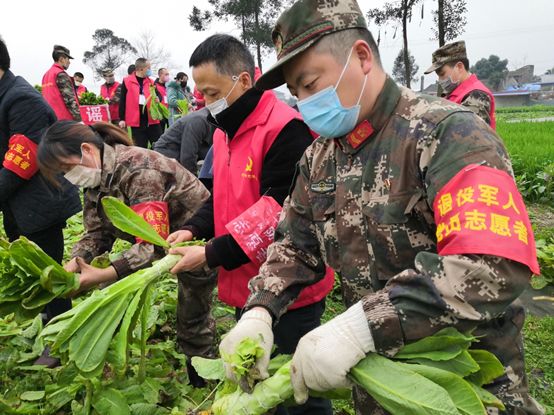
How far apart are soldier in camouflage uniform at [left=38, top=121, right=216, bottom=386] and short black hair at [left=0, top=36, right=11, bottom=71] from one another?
39.9 inches

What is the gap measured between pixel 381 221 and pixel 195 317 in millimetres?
1932

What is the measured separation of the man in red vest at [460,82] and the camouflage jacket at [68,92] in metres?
5.83

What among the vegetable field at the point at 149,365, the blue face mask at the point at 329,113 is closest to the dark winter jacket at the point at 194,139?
the vegetable field at the point at 149,365

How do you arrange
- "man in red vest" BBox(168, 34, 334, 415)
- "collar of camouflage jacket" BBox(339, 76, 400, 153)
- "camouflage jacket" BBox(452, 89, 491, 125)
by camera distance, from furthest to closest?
"camouflage jacket" BBox(452, 89, 491, 125), "man in red vest" BBox(168, 34, 334, 415), "collar of camouflage jacket" BBox(339, 76, 400, 153)

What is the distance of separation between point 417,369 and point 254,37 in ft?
95.9

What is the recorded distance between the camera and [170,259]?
2.10m

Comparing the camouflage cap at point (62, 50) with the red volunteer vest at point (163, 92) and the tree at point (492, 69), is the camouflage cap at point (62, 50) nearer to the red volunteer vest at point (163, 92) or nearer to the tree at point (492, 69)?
the red volunteer vest at point (163, 92)

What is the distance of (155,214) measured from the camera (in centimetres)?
244

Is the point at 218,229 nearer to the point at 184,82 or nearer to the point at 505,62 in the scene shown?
the point at 184,82

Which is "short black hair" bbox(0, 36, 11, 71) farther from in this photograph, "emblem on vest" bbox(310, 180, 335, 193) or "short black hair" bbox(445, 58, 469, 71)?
"short black hair" bbox(445, 58, 469, 71)

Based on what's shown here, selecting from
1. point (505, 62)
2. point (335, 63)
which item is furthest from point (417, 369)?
point (505, 62)

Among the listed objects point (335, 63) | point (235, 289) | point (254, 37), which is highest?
point (254, 37)

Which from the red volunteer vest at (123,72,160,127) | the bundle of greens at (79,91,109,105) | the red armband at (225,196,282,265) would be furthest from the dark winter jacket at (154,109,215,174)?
the bundle of greens at (79,91,109,105)

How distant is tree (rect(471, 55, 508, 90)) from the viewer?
7370cm
